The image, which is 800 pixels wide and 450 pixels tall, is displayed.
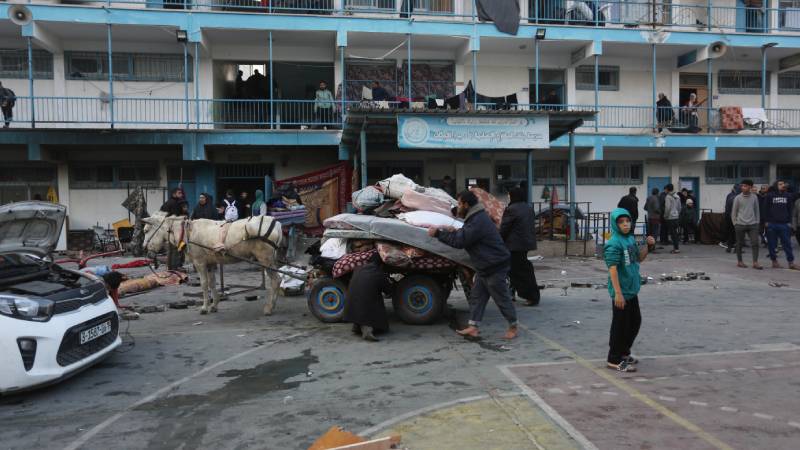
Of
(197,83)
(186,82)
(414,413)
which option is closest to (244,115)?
(197,83)

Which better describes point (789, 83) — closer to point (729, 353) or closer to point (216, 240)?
point (729, 353)

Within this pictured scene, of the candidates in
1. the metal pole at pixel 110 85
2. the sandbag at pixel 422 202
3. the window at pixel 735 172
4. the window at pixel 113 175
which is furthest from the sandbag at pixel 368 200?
the window at pixel 735 172

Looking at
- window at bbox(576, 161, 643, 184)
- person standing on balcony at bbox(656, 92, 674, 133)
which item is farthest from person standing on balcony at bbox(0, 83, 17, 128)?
person standing on balcony at bbox(656, 92, 674, 133)

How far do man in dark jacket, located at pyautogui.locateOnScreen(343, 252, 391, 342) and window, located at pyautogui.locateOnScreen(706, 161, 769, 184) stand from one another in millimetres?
20435

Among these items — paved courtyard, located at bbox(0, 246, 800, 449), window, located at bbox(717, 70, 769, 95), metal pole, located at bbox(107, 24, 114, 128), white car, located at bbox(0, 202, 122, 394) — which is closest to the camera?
paved courtyard, located at bbox(0, 246, 800, 449)

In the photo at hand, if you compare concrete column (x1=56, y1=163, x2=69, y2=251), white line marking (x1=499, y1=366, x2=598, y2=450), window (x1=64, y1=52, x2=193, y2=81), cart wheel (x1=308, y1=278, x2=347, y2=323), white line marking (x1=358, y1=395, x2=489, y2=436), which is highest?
window (x1=64, y1=52, x2=193, y2=81)

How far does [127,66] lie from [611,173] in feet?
60.3

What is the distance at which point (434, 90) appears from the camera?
68.6ft

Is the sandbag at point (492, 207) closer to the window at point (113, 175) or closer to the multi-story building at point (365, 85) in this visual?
the multi-story building at point (365, 85)

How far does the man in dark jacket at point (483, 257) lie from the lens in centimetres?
672

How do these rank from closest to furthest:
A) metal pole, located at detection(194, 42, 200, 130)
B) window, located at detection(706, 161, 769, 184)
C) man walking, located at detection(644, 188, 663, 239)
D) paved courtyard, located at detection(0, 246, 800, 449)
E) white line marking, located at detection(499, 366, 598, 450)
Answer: white line marking, located at detection(499, 366, 598, 450) → paved courtyard, located at detection(0, 246, 800, 449) → man walking, located at detection(644, 188, 663, 239) → metal pole, located at detection(194, 42, 200, 130) → window, located at detection(706, 161, 769, 184)

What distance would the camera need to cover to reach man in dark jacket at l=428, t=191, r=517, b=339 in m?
6.72

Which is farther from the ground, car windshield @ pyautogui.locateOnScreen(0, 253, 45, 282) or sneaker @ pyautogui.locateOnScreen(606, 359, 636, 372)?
car windshield @ pyautogui.locateOnScreen(0, 253, 45, 282)

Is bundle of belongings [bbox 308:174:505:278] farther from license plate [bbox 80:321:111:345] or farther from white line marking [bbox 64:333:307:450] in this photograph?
license plate [bbox 80:321:111:345]
